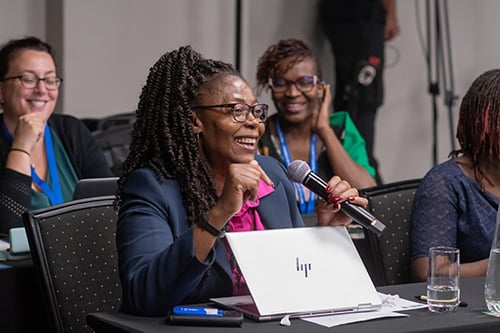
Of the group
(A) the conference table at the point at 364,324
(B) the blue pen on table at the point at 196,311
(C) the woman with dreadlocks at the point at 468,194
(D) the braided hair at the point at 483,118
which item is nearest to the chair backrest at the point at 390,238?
(C) the woman with dreadlocks at the point at 468,194

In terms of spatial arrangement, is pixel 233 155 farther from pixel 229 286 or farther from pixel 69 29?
pixel 69 29

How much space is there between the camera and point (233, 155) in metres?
2.29

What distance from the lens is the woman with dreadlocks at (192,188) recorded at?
200cm

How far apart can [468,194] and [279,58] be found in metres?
1.56

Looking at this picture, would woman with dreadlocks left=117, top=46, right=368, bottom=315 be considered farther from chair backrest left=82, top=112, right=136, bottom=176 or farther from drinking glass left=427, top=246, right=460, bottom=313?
chair backrest left=82, top=112, right=136, bottom=176

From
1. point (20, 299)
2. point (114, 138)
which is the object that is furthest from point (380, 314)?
point (114, 138)

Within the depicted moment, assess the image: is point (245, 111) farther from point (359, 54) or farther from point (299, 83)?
point (359, 54)

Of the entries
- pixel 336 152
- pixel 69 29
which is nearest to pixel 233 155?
pixel 336 152

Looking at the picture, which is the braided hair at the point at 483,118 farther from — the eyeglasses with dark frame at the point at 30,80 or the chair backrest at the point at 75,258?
the eyeglasses with dark frame at the point at 30,80

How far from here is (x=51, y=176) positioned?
3617mm

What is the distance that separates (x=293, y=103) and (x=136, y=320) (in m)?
2.26

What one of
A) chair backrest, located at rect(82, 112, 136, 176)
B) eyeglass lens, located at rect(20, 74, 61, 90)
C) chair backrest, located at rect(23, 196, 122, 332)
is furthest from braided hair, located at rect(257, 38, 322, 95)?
chair backrest, located at rect(23, 196, 122, 332)

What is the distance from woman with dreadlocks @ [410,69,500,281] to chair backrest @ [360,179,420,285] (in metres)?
0.07

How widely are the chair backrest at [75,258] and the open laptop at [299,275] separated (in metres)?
0.60
